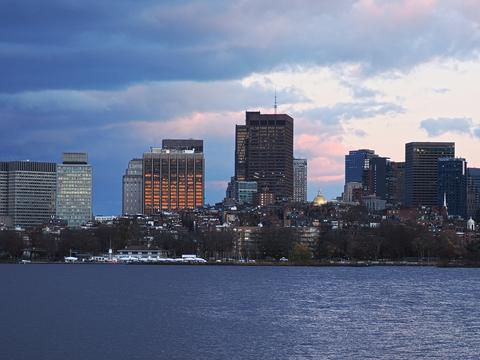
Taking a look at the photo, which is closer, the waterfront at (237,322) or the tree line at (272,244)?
the waterfront at (237,322)

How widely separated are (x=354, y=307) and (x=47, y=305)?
67.6ft

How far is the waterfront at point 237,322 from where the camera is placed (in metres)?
44.7

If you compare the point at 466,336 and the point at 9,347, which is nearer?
the point at 9,347

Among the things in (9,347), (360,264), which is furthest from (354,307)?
(360,264)

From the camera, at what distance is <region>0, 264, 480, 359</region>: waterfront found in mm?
44719

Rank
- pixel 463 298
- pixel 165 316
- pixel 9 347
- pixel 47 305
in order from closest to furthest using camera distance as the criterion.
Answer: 1. pixel 9 347
2. pixel 165 316
3. pixel 47 305
4. pixel 463 298

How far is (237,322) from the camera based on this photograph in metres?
56.7

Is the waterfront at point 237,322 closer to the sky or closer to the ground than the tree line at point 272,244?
closer to the ground

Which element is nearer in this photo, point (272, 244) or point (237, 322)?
point (237, 322)

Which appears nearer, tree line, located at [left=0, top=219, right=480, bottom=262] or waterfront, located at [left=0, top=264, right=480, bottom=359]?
waterfront, located at [left=0, top=264, right=480, bottom=359]

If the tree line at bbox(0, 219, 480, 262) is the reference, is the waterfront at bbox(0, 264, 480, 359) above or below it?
below

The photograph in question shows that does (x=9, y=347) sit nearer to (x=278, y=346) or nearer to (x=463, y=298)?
(x=278, y=346)

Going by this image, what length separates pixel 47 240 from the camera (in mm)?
187875

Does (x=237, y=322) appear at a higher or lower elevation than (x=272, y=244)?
lower
